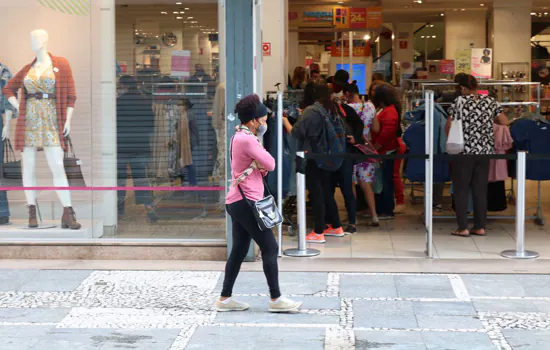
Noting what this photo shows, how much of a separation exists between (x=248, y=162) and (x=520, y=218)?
321 cm

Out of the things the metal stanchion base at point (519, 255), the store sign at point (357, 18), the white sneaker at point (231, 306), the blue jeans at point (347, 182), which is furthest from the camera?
the store sign at point (357, 18)

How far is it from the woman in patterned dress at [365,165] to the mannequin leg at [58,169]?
3425 millimetres

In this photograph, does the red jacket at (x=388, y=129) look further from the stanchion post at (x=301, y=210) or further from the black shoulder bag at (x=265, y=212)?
the black shoulder bag at (x=265, y=212)

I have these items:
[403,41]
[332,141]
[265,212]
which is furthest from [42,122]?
[403,41]

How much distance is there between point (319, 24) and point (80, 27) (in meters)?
11.5

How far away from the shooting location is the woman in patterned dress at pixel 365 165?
33.6ft

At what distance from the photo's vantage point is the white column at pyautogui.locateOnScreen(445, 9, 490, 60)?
2202cm

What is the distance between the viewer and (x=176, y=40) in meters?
8.35

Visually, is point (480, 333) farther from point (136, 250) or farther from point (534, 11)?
point (534, 11)

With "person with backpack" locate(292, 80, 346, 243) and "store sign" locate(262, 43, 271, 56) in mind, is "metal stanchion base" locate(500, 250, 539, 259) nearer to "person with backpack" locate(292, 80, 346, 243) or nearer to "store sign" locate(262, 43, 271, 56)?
"person with backpack" locate(292, 80, 346, 243)

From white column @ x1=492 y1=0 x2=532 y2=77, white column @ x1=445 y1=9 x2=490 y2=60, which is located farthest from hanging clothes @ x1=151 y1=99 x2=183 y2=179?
white column @ x1=445 y1=9 x2=490 y2=60

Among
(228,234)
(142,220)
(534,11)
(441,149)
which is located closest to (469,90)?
(441,149)

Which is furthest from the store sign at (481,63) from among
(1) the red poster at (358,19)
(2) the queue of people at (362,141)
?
(2) the queue of people at (362,141)

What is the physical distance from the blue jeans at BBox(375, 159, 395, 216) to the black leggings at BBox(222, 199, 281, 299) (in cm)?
462
